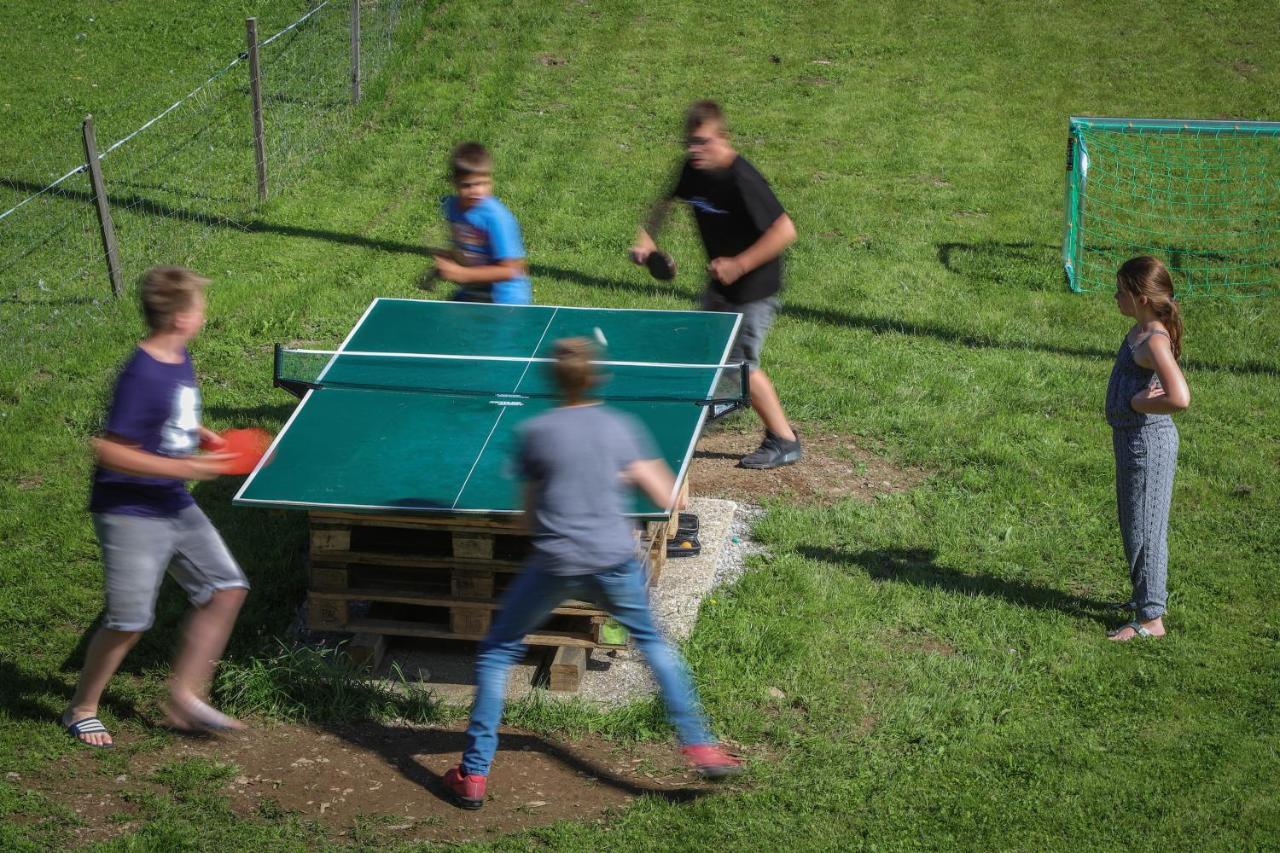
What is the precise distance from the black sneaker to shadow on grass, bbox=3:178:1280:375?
2274 millimetres

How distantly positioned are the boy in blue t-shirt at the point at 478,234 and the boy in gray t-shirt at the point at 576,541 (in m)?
2.37

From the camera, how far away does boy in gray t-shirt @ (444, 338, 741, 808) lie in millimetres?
4520

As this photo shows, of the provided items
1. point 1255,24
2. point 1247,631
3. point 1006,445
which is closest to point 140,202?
point 1006,445

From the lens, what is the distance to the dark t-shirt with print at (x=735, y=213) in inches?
280

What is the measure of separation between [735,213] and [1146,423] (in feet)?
8.08

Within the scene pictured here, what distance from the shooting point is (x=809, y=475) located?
311 inches

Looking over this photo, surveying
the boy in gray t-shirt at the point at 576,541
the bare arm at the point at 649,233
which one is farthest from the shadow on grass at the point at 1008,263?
the boy in gray t-shirt at the point at 576,541

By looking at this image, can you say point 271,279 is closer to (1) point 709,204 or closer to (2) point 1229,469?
(1) point 709,204

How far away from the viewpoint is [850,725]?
5527mm

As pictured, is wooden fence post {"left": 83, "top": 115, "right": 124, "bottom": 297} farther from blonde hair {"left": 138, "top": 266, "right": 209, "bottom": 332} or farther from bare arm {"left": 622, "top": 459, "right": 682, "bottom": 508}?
bare arm {"left": 622, "top": 459, "right": 682, "bottom": 508}

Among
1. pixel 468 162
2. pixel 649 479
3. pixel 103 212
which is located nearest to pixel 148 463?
pixel 649 479

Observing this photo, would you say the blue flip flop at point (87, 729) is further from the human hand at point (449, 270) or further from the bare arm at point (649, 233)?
the bare arm at point (649, 233)

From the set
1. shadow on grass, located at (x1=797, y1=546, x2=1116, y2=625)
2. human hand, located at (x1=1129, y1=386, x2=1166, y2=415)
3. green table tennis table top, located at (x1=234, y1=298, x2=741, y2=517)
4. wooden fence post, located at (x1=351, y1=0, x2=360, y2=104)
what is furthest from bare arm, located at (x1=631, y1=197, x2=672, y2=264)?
wooden fence post, located at (x1=351, y1=0, x2=360, y2=104)

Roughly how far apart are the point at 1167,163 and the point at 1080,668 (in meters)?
8.96
